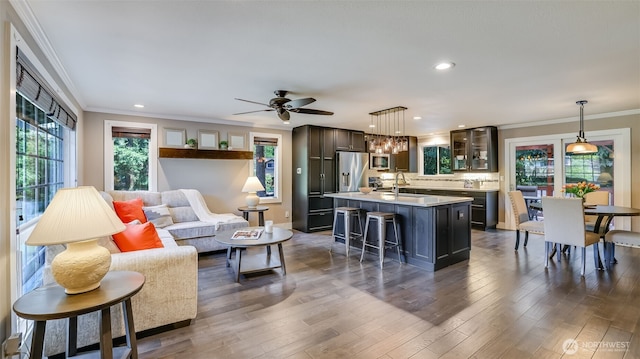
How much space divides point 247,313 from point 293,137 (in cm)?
454

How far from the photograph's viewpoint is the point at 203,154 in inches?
213

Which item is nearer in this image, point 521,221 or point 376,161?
point 521,221

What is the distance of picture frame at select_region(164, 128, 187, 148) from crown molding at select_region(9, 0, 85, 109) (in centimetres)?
186

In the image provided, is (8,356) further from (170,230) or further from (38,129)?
(170,230)

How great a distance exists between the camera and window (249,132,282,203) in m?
6.28

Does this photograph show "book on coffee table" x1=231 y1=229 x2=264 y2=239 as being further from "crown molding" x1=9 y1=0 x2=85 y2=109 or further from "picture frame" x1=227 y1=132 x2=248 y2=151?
"picture frame" x1=227 y1=132 x2=248 y2=151

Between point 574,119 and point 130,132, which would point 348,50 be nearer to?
point 130,132

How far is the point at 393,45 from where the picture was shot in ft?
7.91

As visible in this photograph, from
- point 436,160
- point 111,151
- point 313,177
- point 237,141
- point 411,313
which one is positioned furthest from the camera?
point 436,160

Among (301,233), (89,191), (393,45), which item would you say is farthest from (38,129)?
(301,233)

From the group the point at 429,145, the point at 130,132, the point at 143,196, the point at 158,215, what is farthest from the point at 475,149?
the point at 130,132

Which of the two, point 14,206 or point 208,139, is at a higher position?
point 208,139

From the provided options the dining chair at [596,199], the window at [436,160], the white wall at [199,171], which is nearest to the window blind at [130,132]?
the white wall at [199,171]

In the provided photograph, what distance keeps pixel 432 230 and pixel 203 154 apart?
159 inches
